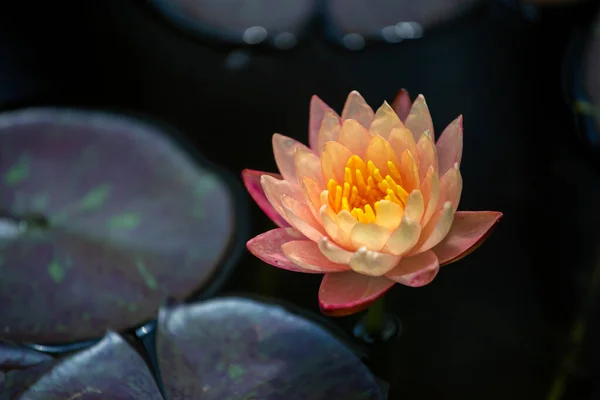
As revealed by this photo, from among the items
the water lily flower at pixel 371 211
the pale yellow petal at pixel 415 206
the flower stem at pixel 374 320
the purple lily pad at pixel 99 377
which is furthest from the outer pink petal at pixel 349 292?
the purple lily pad at pixel 99 377

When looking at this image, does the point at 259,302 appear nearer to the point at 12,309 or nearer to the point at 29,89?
the point at 12,309

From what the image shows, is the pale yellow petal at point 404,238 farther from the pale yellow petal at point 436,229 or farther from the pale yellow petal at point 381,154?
the pale yellow petal at point 381,154

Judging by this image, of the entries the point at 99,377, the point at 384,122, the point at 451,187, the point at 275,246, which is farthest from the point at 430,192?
the point at 99,377


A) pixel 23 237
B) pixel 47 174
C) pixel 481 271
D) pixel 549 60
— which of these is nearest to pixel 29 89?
pixel 47 174

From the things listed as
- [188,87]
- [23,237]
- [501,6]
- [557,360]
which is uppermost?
[501,6]

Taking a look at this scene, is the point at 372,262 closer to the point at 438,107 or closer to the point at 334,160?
the point at 334,160
